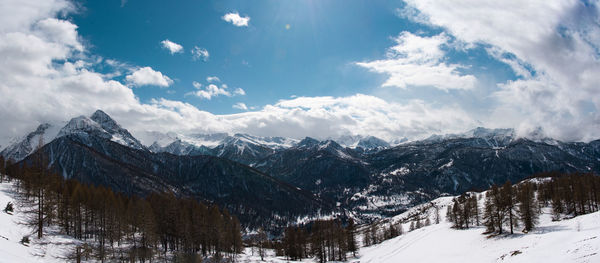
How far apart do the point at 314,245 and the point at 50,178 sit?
6832 cm

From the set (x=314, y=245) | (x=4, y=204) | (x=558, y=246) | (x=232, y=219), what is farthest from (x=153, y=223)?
(x=558, y=246)

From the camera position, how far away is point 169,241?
86125 millimetres

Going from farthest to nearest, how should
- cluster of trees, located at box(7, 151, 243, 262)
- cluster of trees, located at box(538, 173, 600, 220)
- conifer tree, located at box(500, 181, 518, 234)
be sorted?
cluster of trees, located at box(538, 173, 600, 220) < cluster of trees, located at box(7, 151, 243, 262) < conifer tree, located at box(500, 181, 518, 234)

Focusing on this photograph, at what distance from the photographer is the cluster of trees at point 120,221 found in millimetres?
63469

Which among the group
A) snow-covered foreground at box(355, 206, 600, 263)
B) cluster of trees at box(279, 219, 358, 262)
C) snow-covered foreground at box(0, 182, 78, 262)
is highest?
snow-covered foreground at box(0, 182, 78, 262)

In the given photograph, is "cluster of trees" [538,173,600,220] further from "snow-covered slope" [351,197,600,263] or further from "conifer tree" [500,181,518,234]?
"conifer tree" [500,181,518,234]

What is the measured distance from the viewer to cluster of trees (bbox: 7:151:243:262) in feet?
208

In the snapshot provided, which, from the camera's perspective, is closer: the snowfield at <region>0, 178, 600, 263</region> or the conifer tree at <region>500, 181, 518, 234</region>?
the snowfield at <region>0, 178, 600, 263</region>

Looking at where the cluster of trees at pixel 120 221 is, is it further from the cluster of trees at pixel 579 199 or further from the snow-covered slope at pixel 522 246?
the cluster of trees at pixel 579 199

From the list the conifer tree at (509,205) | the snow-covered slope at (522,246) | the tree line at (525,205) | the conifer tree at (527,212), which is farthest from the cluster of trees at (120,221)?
the conifer tree at (527,212)

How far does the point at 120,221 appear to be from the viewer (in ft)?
238

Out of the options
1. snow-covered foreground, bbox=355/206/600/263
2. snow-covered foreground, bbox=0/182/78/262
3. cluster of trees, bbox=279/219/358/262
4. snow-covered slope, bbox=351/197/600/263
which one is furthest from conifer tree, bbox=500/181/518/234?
snow-covered foreground, bbox=0/182/78/262

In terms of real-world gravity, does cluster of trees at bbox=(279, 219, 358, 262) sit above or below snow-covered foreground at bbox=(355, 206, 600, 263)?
below

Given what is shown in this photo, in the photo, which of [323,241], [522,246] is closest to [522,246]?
[522,246]
